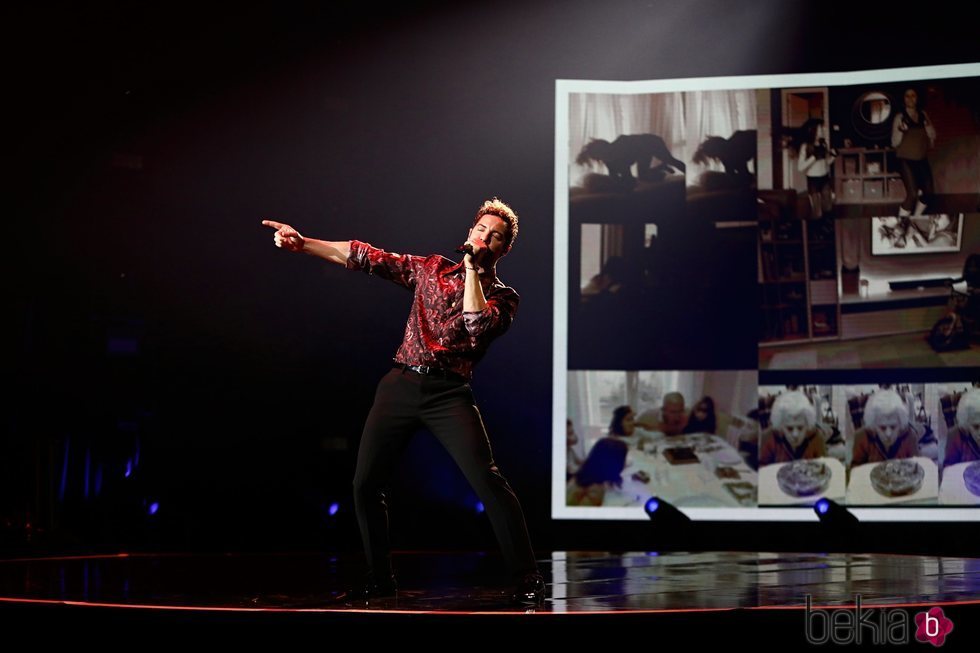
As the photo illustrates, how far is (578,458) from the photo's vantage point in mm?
5980

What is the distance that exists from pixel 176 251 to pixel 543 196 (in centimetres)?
216

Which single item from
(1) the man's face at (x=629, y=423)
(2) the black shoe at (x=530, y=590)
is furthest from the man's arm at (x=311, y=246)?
(1) the man's face at (x=629, y=423)

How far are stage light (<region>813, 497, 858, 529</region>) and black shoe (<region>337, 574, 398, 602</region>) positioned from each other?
2.80 metres

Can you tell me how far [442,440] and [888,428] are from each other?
3163 millimetres

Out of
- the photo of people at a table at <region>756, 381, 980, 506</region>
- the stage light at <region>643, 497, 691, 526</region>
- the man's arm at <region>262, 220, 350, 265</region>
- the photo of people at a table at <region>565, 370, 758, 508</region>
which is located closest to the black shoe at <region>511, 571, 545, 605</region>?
the man's arm at <region>262, 220, 350, 265</region>

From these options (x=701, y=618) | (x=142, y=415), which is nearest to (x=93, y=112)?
(x=142, y=415)

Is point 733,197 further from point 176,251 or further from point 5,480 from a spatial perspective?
point 5,480

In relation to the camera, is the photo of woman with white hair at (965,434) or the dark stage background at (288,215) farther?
the dark stage background at (288,215)

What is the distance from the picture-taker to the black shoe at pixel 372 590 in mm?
3377

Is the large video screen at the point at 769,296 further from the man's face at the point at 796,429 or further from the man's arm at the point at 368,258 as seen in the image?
the man's arm at the point at 368,258

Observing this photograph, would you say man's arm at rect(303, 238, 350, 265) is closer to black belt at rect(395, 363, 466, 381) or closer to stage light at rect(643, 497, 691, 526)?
black belt at rect(395, 363, 466, 381)

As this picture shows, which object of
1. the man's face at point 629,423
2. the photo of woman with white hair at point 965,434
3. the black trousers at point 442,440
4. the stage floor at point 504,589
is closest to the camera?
the stage floor at point 504,589

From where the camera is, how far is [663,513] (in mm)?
5652

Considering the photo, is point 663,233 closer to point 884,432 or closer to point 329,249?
point 884,432
